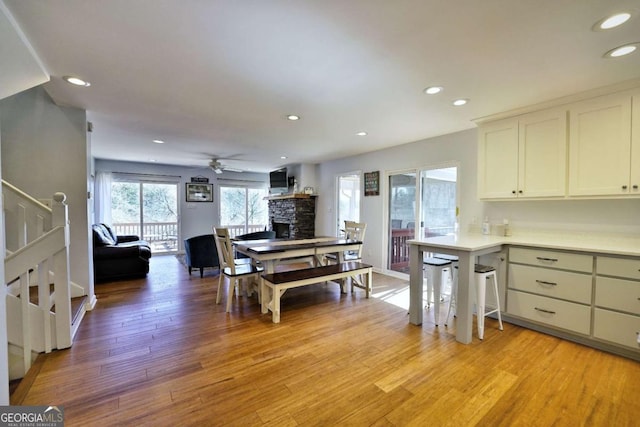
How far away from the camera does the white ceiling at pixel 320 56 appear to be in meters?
1.53

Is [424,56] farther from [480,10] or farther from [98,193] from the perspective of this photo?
[98,193]

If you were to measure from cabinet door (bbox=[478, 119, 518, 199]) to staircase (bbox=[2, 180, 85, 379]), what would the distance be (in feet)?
14.0

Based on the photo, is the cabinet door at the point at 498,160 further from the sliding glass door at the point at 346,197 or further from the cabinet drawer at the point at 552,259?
the sliding glass door at the point at 346,197

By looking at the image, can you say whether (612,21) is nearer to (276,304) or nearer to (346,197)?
(276,304)

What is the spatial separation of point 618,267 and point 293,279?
2908mm

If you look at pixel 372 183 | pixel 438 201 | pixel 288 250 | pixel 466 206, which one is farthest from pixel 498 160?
pixel 288 250

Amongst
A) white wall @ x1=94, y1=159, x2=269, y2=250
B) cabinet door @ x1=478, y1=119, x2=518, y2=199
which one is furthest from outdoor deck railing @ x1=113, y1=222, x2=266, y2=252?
cabinet door @ x1=478, y1=119, x2=518, y2=199

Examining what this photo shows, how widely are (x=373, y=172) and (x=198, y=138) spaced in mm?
3087

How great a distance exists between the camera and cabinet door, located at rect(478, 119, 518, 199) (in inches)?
121

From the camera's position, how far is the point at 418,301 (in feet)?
9.61

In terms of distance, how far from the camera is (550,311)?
2.65m

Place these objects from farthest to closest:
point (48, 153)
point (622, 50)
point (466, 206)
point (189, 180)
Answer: point (189, 180), point (466, 206), point (48, 153), point (622, 50)

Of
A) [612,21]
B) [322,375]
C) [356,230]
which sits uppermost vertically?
[612,21]

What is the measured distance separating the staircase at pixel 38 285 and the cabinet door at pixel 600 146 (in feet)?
15.2
